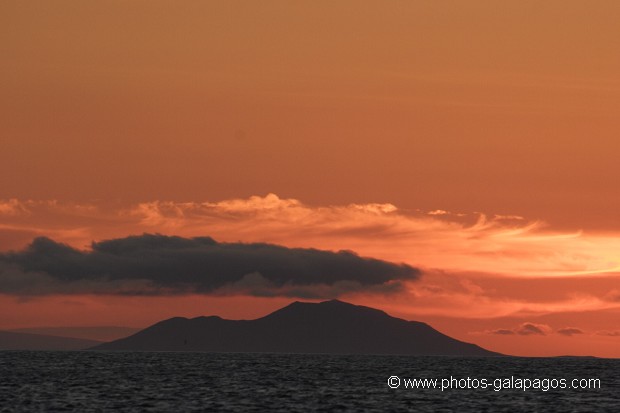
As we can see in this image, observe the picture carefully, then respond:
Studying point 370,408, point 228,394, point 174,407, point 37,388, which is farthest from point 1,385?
point 370,408

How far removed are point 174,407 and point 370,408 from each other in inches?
945

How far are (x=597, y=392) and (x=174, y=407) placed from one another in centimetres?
7852

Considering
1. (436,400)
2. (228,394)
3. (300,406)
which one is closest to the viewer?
(300,406)

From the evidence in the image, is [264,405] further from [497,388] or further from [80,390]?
[497,388]

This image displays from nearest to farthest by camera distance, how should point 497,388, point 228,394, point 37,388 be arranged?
point 228,394 < point 37,388 < point 497,388

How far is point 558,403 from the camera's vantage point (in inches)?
6161

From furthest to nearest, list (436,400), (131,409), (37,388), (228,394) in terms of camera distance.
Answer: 1. (37,388)
2. (228,394)
3. (436,400)
4. (131,409)

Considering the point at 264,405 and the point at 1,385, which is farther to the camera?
the point at 1,385

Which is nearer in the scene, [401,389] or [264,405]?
[264,405]

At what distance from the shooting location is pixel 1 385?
190125 millimetres

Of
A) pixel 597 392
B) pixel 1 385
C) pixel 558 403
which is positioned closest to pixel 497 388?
pixel 597 392

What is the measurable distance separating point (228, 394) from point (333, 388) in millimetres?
26586

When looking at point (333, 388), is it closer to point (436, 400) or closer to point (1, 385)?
point (436, 400)

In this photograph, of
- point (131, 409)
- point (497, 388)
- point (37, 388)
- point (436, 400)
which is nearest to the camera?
point (131, 409)
